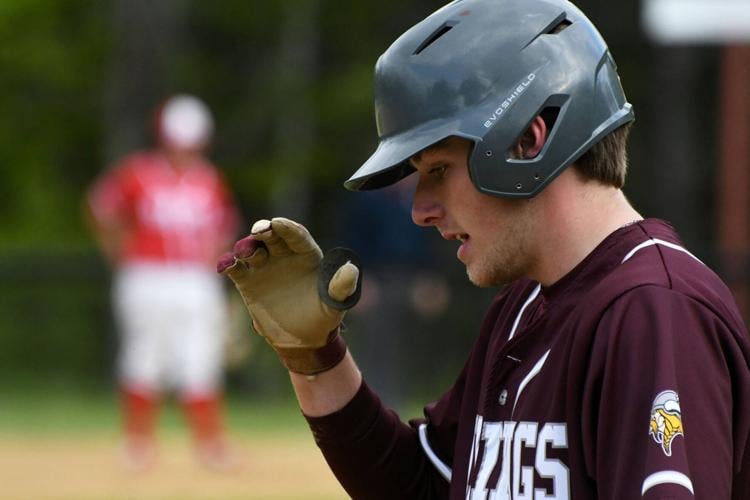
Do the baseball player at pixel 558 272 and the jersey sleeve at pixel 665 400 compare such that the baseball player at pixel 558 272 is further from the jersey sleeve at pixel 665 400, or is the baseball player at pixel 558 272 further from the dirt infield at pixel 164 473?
the dirt infield at pixel 164 473

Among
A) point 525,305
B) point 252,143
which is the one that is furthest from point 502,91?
point 252,143

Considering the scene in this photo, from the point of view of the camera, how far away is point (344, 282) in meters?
2.98

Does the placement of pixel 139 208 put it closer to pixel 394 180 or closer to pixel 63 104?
pixel 394 180

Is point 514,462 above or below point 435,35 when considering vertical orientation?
below

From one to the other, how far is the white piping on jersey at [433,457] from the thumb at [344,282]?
1.17 feet

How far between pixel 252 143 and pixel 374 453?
17737 millimetres

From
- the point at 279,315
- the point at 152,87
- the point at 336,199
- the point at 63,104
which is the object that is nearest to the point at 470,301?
the point at 152,87

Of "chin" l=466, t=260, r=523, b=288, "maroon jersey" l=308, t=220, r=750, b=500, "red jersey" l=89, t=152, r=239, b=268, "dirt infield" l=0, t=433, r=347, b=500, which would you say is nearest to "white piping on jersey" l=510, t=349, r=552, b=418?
"maroon jersey" l=308, t=220, r=750, b=500

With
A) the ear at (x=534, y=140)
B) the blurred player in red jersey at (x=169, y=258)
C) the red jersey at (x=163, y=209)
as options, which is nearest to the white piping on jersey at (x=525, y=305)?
the ear at (x=534, y=140)

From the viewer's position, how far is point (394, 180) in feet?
9.40

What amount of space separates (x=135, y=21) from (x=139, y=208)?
26.3 ft

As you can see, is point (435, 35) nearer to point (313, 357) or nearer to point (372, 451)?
point (313, 357)

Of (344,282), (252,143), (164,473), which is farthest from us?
(252,143)

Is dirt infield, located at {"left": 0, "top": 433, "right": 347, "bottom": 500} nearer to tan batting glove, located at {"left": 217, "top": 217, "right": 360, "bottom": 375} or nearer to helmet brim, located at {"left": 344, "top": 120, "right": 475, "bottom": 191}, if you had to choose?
tan batting glove, located at {"left": 217, "top": 217, "right": 360, "bottom": 375}
